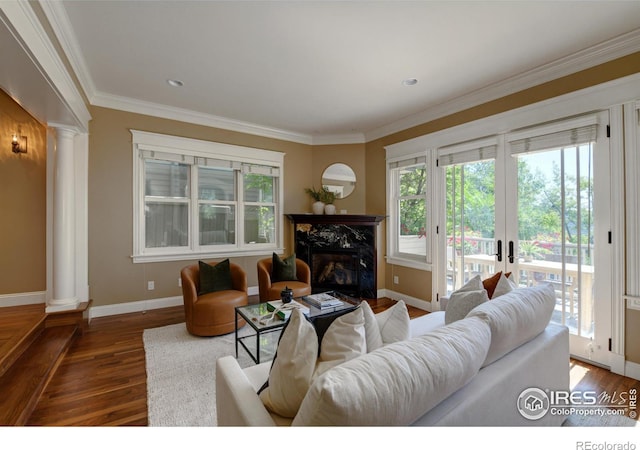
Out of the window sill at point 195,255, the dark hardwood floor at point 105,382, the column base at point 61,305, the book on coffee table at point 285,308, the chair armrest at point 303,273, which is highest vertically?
the window sill at point 195,255

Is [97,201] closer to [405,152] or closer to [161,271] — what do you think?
[161,271]

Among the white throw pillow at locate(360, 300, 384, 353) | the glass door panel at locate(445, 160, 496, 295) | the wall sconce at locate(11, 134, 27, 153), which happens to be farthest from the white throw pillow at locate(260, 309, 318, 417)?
the wall sconce at locate(11, 134, 27, 153)

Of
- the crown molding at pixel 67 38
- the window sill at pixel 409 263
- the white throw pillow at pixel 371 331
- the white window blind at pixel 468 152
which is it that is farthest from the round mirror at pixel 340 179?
the white throw pillow at pixel 371 331

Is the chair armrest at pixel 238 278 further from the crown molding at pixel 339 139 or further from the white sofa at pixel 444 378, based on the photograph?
the crown molding at pixel 339 139

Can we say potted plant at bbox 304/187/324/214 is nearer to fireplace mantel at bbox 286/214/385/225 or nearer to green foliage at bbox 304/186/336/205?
green foliage at bbox 304/186/336/205

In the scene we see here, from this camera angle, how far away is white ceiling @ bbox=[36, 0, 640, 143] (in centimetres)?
207

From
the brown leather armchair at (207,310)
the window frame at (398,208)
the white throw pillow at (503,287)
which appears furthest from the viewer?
the window frame at (398,208)

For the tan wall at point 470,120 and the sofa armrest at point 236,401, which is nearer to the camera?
the sofa armrest at point 236,401

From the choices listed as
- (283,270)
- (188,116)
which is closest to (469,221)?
(283,270)

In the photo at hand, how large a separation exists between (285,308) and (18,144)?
3.97m

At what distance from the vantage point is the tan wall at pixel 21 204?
3574mm

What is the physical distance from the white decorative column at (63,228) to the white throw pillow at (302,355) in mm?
3167

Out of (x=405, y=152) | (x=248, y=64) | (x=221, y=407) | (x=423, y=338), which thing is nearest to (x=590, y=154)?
(x=405, y=152)
